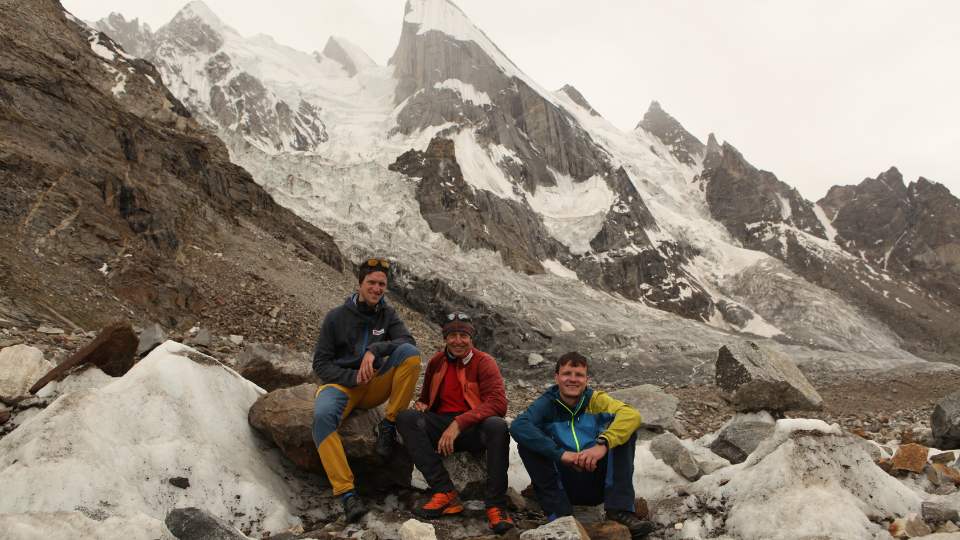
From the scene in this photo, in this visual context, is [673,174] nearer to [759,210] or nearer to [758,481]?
[759,210]

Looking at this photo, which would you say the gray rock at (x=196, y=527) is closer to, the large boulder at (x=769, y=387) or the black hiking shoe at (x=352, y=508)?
the black hiking shoe at (x=352, y=508)

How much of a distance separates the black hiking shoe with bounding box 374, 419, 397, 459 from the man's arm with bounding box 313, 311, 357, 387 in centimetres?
47

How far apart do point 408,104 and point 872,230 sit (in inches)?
3194

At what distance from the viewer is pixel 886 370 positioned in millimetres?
29172

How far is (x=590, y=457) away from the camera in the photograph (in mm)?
4102

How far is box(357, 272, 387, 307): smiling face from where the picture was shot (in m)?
5.16

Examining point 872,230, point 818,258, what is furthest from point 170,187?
point 872,230

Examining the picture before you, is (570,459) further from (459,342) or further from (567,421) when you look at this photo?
(459,342)

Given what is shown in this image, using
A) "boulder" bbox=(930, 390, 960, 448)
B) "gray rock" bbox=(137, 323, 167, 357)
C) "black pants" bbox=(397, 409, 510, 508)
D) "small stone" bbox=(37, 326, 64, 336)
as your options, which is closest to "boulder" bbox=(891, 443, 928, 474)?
"boulder" bbox=(930, 390, 960, 448)

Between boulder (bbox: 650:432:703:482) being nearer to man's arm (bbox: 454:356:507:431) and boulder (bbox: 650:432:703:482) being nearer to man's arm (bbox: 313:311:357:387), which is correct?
man's arm (bbox: 454:356:507:431)

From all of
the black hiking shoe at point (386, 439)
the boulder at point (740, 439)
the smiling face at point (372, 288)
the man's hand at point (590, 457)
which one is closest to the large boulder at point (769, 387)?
the boulder at point (740, 439)

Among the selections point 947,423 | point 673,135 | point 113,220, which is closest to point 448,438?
point 947,423

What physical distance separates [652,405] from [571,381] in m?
4.50

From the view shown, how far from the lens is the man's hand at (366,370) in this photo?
4840 mm
